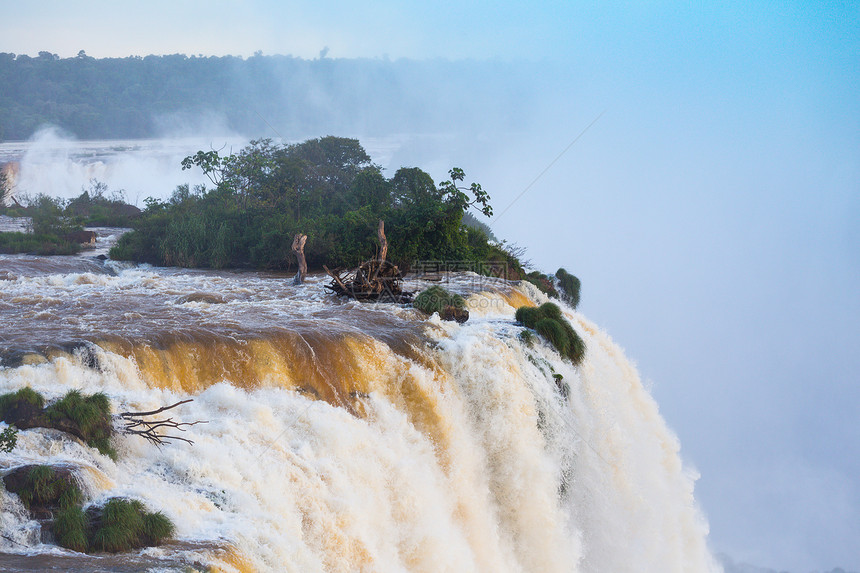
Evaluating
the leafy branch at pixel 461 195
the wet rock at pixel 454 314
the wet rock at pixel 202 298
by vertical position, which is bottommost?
the wet rock at pixel 202 298

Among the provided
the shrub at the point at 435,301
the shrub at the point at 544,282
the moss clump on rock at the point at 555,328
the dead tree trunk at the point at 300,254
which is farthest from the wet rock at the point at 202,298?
the shrub at the point at 544,282

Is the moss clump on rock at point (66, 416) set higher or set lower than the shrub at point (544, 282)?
lower

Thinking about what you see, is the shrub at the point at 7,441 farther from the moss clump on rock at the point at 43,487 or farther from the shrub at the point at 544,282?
the shrub at the point at 544,282

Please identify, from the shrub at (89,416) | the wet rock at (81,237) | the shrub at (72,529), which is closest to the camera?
the shrub at (72,529)

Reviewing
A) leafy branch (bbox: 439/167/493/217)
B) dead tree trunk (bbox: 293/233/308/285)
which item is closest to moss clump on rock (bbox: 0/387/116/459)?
dead tree trunk (bbox: 293/233/308/285)

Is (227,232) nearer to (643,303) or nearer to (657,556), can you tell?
(657,556)

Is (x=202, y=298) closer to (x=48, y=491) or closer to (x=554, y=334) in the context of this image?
(x=554, y=334)

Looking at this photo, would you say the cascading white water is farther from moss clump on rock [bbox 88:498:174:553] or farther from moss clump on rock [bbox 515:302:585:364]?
moss clump on rock [bbox 515:302:585:364]
